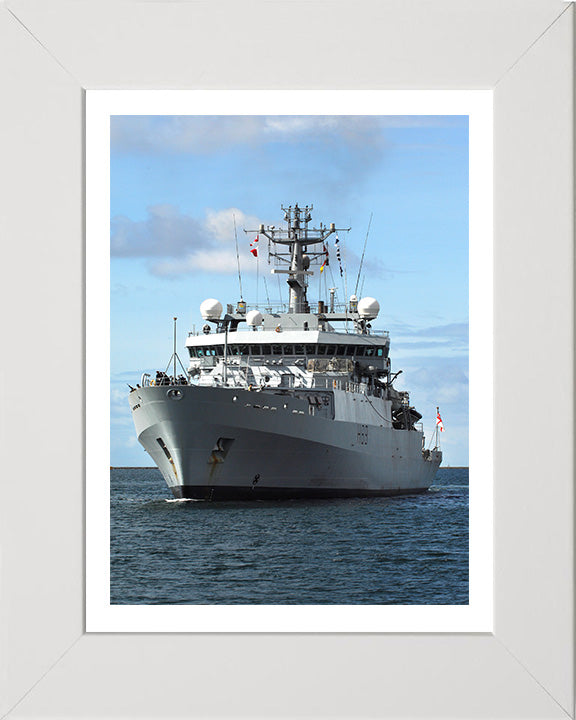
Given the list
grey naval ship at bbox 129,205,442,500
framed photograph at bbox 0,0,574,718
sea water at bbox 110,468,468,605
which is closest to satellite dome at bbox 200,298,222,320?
grey naval ship at bbox 129,205,442,500

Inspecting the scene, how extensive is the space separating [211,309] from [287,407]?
4295 mm

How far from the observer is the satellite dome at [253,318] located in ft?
68.2

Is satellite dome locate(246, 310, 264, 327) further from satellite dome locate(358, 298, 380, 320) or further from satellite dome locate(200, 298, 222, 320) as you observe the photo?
satellite dome locate(358, 298, 380, 320)

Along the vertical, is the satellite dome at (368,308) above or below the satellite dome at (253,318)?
above

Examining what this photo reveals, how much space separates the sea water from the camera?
32.2 feet

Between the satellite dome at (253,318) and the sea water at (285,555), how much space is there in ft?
14.3

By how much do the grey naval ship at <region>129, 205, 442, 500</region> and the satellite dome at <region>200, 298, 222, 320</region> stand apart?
0.02 meters

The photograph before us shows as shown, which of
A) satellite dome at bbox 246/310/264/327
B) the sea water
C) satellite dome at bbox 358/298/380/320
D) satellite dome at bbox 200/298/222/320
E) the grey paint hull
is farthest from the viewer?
satellite dome at bbox 358/298/380/320

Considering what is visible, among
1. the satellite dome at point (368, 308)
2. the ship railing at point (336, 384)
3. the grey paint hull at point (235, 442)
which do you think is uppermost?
the satellite dome at point (368, 308)
